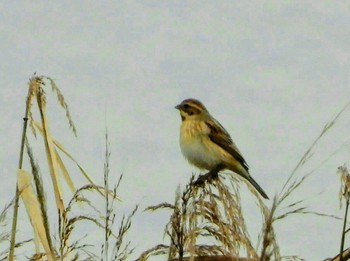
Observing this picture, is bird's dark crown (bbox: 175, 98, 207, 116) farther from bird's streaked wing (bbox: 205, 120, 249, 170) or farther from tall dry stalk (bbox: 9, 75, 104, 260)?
tall dry stalk (bbox: 9, 75, 104, 260)

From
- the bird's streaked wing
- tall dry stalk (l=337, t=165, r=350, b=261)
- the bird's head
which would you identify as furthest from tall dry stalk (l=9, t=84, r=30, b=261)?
the bird's head

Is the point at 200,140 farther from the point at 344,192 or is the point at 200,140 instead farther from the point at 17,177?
the point at 344,192

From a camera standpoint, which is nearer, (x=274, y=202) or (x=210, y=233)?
(x=274, y=202)

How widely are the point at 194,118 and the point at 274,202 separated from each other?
644 cm

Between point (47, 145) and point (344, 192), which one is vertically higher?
point (47, 145)

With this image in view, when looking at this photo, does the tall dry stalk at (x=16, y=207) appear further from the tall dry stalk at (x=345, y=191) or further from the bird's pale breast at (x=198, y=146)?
the bird's pale breast at (x=198, y=146)

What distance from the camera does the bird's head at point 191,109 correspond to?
28.2 feet

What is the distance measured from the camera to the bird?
7.96 metres

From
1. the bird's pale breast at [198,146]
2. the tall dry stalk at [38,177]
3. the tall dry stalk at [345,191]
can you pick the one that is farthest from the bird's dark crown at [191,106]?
the tall dry stalk at [345,191]

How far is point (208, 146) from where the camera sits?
8133 millimetres

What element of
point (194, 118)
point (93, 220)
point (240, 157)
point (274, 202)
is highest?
point (194, 118)

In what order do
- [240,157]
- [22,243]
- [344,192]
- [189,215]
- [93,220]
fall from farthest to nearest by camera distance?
[240,157]
[22,243]
[93,220]
[189,215]
[344,192]

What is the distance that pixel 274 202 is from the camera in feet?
6.89

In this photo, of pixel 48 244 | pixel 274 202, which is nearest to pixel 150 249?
pixel 48 244
